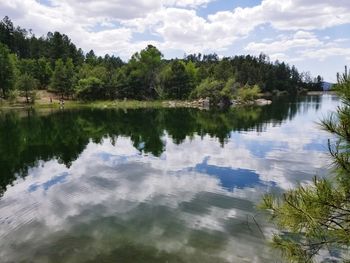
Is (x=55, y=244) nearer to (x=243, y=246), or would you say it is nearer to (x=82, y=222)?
(x=82, y=222)

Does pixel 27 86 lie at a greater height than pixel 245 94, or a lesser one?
greater

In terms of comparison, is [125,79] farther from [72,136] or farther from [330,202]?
[330,202]

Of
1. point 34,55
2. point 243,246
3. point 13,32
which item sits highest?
point 13,32

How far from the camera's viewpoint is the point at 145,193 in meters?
23.6

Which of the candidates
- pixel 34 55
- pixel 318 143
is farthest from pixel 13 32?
pixel 318 143

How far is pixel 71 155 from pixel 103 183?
12336 millimetres

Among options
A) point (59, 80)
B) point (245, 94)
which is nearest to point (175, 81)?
point (245, 94)

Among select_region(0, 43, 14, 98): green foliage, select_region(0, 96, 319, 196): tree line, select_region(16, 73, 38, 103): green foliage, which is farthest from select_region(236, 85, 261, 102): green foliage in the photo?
select_region(0, 43, 14, 98): green foliage

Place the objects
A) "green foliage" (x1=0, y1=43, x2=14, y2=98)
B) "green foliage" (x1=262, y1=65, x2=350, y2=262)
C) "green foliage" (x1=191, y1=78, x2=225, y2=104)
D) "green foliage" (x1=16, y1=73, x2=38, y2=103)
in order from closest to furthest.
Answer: "green foliage" (x1=262, y1=65, x2=350, y2=262) < "green foliage" (x1=16, y1=73, x2=38, y2=103) < "green foliage" (x1=0, y1=43, x2=14, y2=98) < "green foliage" (x1=191, y1=78, x2=225, y2=104)

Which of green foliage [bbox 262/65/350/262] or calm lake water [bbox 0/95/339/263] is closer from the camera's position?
green foliage [bbox 262/65/350/262]

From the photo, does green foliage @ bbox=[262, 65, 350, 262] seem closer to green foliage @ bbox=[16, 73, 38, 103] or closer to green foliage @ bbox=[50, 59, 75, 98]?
green foliage @ bbox=[16, 73, 38, 103]

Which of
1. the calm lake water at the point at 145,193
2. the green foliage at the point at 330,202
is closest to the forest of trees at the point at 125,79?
the calm lake water at the point at 145,193

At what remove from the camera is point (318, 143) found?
42.5 meters

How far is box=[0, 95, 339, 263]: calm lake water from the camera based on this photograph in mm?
15633
